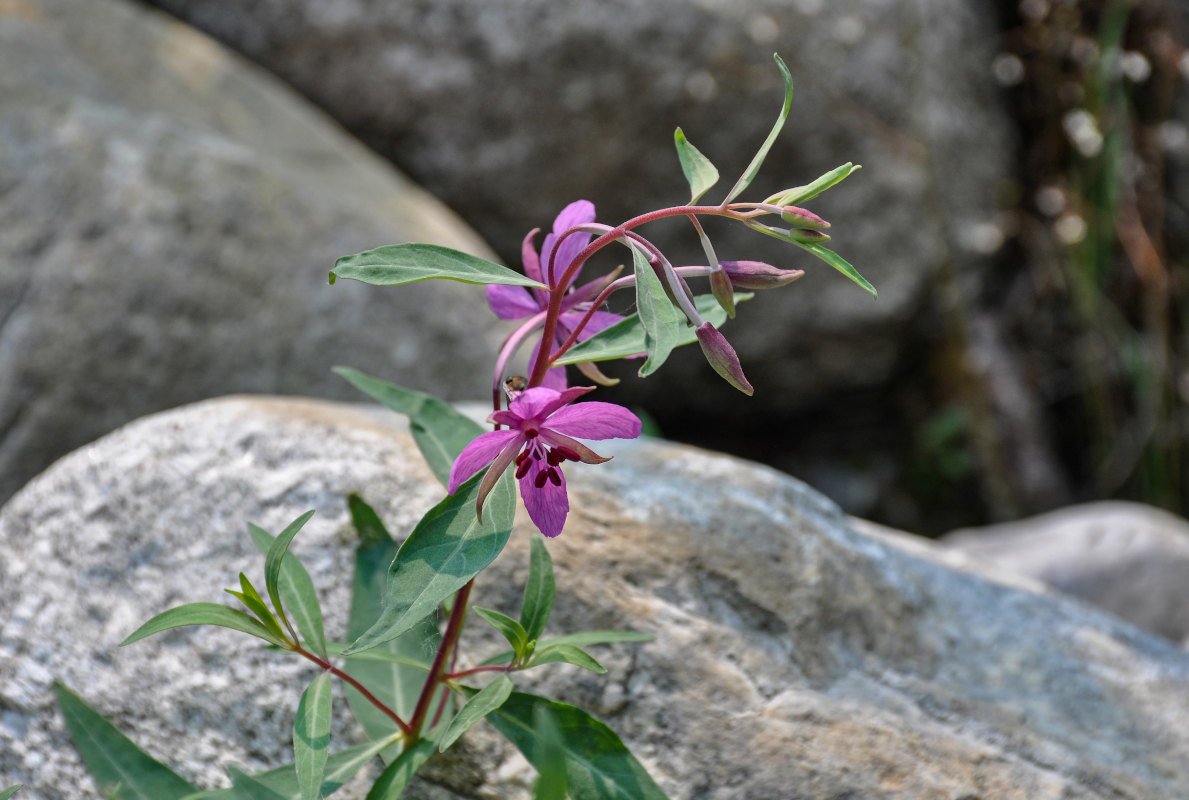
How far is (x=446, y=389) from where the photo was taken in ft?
8.32

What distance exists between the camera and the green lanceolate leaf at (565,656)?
0.91 meters

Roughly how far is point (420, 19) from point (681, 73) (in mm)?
938

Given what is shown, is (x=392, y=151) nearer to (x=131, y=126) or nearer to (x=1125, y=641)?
(x=131, y=126)

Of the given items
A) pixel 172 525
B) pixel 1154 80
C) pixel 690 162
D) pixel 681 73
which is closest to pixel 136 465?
pixel 172 525

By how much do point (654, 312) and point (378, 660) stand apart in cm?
58

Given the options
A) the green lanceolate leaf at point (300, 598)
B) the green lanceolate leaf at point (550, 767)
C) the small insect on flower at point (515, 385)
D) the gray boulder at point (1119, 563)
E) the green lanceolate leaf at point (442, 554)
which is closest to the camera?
the green lanceolate leaf at point (550, 767)

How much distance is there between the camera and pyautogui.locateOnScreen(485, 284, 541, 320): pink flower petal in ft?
3.27

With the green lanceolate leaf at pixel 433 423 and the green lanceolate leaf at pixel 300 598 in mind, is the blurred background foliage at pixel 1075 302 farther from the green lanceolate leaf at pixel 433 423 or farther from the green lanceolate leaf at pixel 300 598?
the green lanceolate leaf at pixel 300 598

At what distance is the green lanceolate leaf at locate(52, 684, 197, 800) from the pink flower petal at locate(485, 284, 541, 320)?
68cm

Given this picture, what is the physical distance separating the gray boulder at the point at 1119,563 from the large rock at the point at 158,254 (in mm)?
1776

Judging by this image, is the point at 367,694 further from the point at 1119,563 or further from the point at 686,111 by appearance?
the point at 686,111

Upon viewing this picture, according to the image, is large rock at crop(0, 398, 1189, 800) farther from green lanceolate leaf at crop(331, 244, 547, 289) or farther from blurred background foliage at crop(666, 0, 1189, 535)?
blurred background foliage at crop(666, 0, 1189, 535)

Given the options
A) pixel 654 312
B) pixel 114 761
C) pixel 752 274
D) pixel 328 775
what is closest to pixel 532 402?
pixel 654 312

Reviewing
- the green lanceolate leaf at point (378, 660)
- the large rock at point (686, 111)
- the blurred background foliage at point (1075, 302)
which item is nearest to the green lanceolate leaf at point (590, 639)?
the green lanceolate leaf at point (378, 660)
